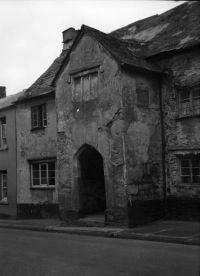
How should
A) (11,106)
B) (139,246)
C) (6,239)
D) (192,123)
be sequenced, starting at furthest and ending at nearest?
(11,106) → (192,123) → (6,239) → (139,246)

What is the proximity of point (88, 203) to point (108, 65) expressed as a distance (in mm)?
5597

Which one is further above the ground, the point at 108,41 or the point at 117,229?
the point at 108,41

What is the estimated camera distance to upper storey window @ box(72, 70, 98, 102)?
15.1 meters

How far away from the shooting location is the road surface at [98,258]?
23.7 feet

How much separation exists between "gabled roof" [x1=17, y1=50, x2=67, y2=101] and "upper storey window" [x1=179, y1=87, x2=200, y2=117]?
21.1 ft

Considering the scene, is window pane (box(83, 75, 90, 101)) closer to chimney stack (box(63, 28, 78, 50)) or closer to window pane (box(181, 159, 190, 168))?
window pane (box(181, 159, 190, 168))

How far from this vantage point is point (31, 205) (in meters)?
20.1

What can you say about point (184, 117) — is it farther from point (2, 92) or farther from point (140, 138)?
point (2, 92)

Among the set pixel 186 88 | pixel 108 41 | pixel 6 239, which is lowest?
pixel 6 239

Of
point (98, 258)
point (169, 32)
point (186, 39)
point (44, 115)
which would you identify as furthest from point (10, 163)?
point (98, 258)

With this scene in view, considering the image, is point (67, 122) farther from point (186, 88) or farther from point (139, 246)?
point (139, 246)

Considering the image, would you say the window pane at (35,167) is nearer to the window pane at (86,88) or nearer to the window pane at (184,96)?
the window pane at (86,88)

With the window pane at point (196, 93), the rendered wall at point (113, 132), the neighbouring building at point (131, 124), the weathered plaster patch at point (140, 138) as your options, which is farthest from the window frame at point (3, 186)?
the window pane at point (196, 93)

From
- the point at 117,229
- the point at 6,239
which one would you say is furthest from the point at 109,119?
the point at 6,239
